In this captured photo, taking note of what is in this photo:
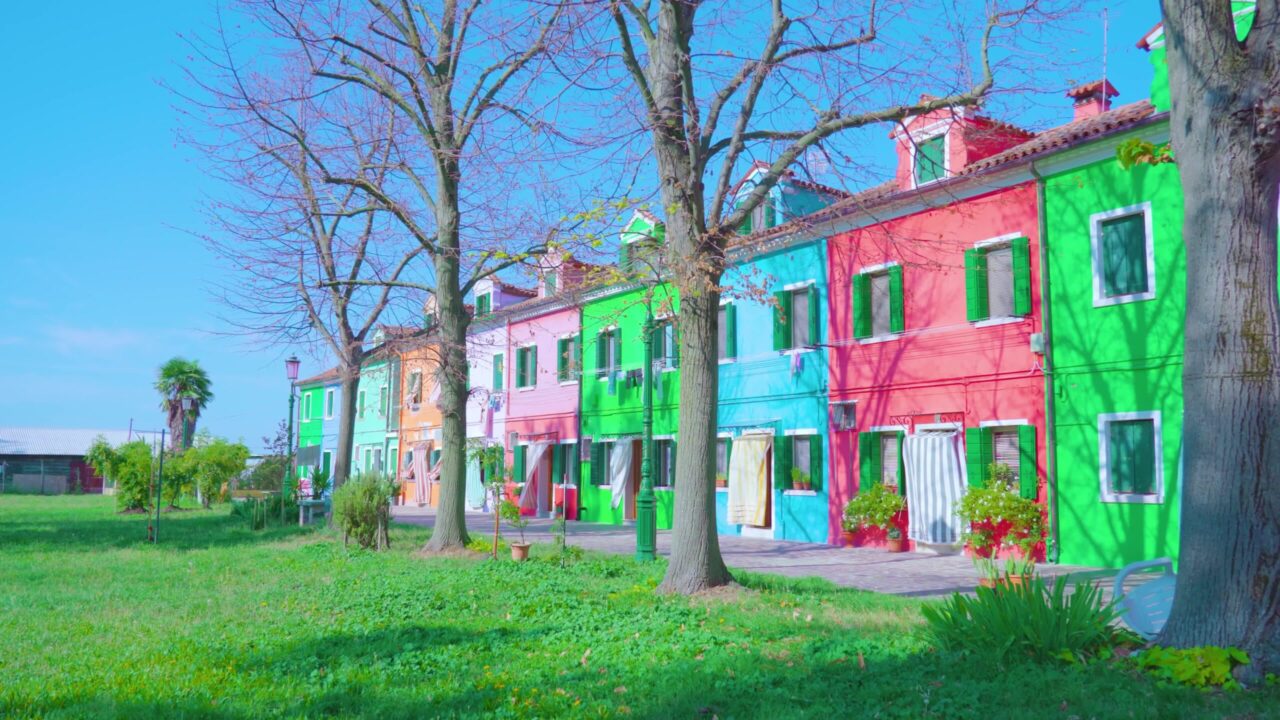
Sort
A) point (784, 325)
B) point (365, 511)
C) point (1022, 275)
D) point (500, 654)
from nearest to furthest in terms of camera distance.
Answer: point (500, 654), point (1022, 275), point (365, 511), point (784, 325)

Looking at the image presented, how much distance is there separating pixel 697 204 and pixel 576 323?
16.9m

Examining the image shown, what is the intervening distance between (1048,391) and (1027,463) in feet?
3.81

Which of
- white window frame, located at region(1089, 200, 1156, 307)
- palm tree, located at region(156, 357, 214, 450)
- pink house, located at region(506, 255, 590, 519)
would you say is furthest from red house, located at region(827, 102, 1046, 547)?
palm tree, located at region(156, 357, 214, 450)

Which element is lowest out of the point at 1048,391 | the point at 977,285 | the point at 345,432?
the point at 345,432

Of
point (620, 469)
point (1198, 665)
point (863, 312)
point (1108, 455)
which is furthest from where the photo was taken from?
point (620, 469)

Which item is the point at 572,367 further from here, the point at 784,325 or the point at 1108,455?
the point at 1108,455

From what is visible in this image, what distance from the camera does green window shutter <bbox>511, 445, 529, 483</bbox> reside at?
2830cm

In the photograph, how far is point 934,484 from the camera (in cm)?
1589

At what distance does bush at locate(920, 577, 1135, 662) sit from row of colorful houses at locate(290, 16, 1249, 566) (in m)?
4.72

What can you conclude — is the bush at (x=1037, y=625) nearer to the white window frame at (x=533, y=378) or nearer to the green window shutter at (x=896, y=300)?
the green window shutter at (x=896, y=300)

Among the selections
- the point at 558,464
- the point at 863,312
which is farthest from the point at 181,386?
the point at 863,312

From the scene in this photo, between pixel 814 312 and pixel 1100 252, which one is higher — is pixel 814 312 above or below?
below

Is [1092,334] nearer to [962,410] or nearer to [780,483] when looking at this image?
[962,410]

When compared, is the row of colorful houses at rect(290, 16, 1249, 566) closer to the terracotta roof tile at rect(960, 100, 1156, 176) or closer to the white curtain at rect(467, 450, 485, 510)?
the terracotta roof tile at rect(960, 100, 1156, 176)
